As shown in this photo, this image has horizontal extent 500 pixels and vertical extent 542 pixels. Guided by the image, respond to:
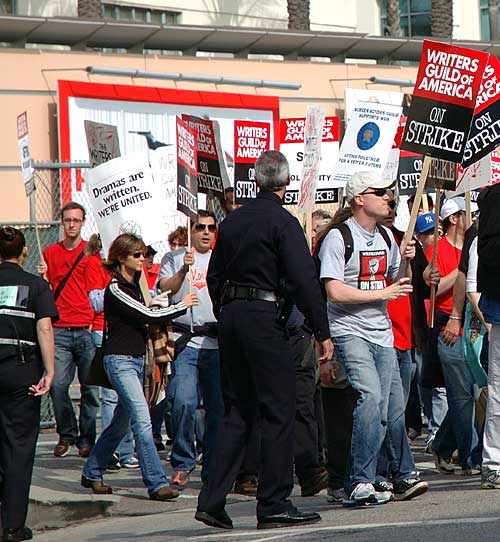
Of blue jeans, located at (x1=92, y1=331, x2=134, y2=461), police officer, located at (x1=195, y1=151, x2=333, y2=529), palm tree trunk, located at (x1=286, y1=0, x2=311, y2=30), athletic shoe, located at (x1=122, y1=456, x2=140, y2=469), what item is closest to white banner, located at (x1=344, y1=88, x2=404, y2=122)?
palm tree trunk, located at (x1=286, y1=0, x2=311, y2=30)

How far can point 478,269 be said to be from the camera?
32.2ft

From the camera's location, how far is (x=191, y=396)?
37.0 ft

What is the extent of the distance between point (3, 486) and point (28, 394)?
1.96 feet

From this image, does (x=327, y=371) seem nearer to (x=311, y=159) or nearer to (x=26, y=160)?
(x=311, y=159)

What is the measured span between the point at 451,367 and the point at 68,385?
12.4 feet

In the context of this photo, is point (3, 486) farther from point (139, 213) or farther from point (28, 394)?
point (139, 213)

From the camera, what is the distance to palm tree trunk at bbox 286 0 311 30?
2752 centimetres

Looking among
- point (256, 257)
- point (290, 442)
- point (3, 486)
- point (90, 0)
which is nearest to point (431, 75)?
point (256, 257)

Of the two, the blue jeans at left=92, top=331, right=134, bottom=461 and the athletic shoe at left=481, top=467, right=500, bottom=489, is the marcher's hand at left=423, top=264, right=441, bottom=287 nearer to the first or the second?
the athletic shoe at left=481, top=467, right=500, bottom=489

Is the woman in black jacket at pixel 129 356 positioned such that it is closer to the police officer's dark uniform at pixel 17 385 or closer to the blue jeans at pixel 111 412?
the police officer's dark uniform at pixel 17 385

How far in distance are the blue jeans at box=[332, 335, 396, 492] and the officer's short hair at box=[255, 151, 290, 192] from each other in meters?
1.03

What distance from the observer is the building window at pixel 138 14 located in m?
28.3

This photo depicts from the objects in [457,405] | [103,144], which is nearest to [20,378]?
[457,405]

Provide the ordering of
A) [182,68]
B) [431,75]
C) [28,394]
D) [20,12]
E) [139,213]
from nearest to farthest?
Answer: 1. [28,394]
2. [431,75]
3. [139,213]
4. [182,68]
5. [20,12]
